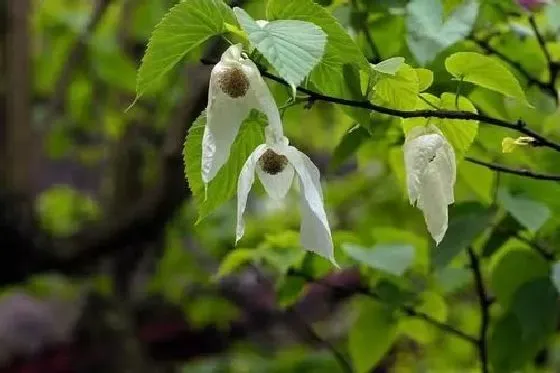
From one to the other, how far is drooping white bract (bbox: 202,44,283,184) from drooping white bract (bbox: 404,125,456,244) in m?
0.07

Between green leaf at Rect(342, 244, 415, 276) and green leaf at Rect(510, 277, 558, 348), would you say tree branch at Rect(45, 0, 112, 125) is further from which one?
green leaf at Rect(510, 277, 558, 348)

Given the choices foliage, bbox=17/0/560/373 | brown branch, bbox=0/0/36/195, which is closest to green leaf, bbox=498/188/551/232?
foliage, bbox=17/0/560/373

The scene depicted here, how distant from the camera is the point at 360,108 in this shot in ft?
1.63

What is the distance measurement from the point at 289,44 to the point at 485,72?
153mm

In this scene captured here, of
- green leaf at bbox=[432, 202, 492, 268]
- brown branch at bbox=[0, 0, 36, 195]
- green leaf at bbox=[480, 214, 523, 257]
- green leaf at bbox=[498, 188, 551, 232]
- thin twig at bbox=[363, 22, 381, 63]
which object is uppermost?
thin twig at bbox=[363, 22, 381, 63]

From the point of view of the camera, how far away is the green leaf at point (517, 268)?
74cm

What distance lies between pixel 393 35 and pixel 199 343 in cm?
197

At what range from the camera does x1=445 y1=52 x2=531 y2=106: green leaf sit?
1.62 ft

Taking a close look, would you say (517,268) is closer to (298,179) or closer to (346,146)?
(346,146)

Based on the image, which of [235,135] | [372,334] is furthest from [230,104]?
[372,334]

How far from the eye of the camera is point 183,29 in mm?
424

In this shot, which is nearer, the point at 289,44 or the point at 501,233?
the point at 289,44

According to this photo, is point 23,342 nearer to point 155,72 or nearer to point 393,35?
point 393,35

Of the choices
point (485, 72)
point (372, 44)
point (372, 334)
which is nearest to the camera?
point (485, 72)
